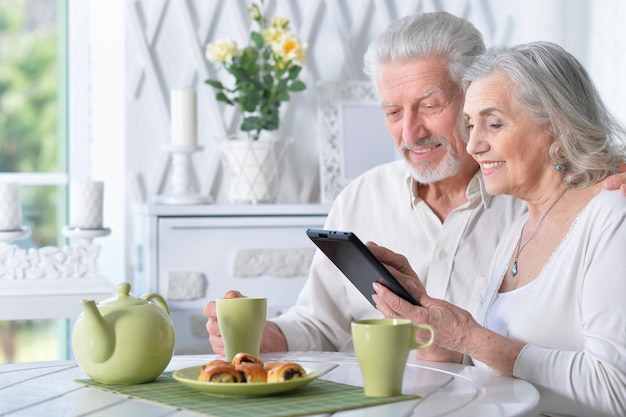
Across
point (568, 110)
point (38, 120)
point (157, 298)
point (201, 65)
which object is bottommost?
point (157, 298)

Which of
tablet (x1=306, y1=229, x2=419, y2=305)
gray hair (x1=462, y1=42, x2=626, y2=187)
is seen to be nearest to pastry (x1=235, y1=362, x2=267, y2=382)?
tablet (x1=306, y1=229, x2=419, y2=305)

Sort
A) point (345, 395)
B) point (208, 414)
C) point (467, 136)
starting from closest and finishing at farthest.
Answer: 1. point (208, 414)
2. point (345, 395)
3. point (467, 136)

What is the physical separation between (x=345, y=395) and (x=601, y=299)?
0.41 metres

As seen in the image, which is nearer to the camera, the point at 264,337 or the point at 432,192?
the point at 264,337

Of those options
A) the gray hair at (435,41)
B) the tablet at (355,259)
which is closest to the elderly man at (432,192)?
the gray hair at (435,41)

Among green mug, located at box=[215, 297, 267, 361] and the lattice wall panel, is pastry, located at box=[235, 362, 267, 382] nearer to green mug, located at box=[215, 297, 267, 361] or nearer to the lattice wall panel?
green mug, located at box=[215, 297, 267, 361]

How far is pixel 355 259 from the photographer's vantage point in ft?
4.58

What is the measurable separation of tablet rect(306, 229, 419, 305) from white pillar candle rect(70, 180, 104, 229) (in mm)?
1155

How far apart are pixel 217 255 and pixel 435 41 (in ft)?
2.95

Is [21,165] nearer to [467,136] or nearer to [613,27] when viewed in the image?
[467,136]

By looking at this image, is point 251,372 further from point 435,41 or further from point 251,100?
point 251,100

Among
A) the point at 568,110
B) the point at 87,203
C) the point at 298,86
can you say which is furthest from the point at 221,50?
the point at 568,110

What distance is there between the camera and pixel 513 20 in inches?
120

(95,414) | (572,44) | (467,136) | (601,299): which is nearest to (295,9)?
(572,44)
